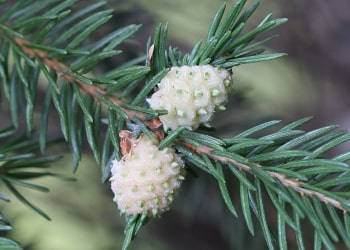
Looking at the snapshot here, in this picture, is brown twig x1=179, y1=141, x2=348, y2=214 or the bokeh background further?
the bokeh background

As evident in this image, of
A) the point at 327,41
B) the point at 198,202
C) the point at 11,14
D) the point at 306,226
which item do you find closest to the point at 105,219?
the point at 198,202

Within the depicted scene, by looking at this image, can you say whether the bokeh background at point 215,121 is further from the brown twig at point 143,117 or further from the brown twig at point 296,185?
the brown twig at point 296,185

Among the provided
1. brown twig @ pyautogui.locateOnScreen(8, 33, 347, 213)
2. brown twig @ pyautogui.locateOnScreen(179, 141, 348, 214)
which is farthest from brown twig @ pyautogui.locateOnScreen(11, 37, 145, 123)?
brown twig @ pyautogui.locateOnScreen(179, 141, 348, 214)

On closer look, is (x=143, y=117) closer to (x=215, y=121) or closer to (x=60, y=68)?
(x=60, y=68)

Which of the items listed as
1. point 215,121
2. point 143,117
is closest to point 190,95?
point 143,117

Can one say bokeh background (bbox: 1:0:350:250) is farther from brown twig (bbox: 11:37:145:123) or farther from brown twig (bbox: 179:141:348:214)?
brown twig (bbox: 179:141:348:214)

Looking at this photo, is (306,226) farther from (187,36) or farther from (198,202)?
(187,36)
